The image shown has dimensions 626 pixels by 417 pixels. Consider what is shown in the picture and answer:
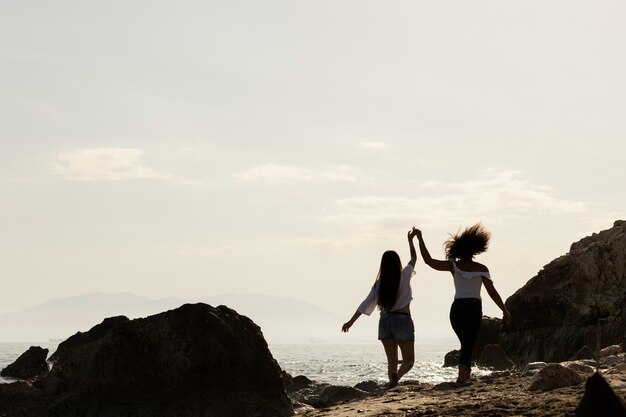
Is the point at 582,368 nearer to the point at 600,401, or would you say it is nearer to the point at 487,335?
the point at 600,401

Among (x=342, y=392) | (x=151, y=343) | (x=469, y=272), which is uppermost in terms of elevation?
(x=469, y=272)

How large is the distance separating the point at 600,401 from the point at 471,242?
5.48 m

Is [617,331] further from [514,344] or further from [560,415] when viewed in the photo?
[560,415]

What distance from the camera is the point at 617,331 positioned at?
1070 inches

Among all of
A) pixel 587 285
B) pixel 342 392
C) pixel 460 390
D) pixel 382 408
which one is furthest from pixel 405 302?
pixel 587 285

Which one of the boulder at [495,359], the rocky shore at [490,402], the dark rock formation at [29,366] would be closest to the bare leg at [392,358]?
the rocky shore at [490,402]

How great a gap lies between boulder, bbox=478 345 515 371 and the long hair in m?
17.8

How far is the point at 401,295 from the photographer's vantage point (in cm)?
1236

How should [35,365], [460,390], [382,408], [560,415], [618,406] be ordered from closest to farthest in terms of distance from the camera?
1. [618,406]
2. [560,415]
3. [382,408]
4. [460,390]
5. [35,365]

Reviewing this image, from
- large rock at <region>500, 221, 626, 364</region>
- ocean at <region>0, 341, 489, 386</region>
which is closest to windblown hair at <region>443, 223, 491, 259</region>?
ocean at <region>0, 341, 489, 386</region>

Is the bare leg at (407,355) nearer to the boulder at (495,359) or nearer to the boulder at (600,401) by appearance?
the boulder at (600,401)

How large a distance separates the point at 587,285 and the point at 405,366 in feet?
65.6

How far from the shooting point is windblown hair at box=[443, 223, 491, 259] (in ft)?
39.9

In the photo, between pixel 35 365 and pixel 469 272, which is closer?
pixel 469 272
